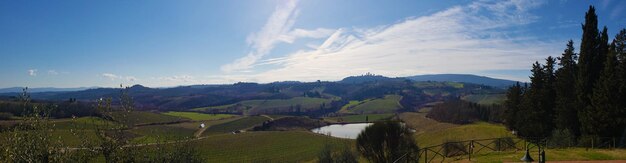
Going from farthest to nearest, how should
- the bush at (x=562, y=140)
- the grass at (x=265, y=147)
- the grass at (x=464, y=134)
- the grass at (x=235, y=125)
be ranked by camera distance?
the grass at (x=235, y=125) → the grass at (x=265, y=147) → the grass at (x=464, y=134) → the bush at (x=562, y=140)

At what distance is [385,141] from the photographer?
51125mm

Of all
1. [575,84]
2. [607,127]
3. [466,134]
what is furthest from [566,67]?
[466,134]

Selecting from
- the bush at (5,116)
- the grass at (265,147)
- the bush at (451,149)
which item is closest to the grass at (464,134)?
the grass at (265,147)


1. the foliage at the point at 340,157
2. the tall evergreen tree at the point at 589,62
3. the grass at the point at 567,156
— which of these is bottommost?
the foliage at the point at 340,157

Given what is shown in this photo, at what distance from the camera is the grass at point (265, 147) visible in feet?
254

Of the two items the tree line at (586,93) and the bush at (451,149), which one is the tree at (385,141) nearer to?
the bush at (451,149)

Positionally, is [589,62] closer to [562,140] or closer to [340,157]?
[562,140]

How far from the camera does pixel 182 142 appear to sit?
23594 millimetres

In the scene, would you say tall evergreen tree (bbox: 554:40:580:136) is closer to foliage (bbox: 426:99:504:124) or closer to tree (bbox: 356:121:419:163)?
tree (bbox: 356:121:419:163)

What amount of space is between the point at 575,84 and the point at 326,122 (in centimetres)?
14156

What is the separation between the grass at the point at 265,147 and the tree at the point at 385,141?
21875mm

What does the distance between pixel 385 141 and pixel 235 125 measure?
105 m

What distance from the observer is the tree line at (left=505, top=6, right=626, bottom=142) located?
36.4 metres

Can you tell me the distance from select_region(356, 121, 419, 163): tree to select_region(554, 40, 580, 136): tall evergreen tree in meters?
17.3
